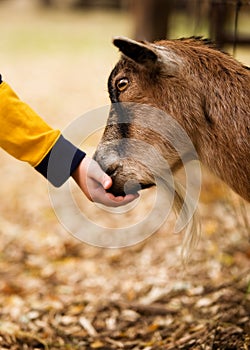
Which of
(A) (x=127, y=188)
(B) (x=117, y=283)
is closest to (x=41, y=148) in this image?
(A) (x=127, y=188)

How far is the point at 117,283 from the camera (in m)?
4.50

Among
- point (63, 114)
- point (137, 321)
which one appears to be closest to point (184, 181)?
point (137, 321)

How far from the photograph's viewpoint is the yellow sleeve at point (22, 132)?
9.52 feet

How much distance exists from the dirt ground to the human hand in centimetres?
91

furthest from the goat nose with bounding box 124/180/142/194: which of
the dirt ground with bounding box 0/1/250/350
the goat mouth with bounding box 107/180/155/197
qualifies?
the dirt ground with bounding box 0/1/250/350

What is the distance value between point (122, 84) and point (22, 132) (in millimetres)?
505

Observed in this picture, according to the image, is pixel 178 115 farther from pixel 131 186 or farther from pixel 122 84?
pixel 131 186

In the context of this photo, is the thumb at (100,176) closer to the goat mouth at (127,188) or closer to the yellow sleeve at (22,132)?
the goat mouth at (127,188)

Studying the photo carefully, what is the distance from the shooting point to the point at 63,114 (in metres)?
9.73

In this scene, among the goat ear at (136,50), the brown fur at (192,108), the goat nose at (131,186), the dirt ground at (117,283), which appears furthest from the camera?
the dirt ground at (117,283)

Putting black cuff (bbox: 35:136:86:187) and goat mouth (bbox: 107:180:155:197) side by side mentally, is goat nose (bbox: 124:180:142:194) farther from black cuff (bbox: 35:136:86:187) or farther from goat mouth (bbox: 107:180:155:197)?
black cuff (bbox: 35:136:86:187)

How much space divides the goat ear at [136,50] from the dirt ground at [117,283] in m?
1.13

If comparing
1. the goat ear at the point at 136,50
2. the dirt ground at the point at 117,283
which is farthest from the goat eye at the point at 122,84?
the dirt ground at the point at 117,283

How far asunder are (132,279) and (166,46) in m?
2.08
